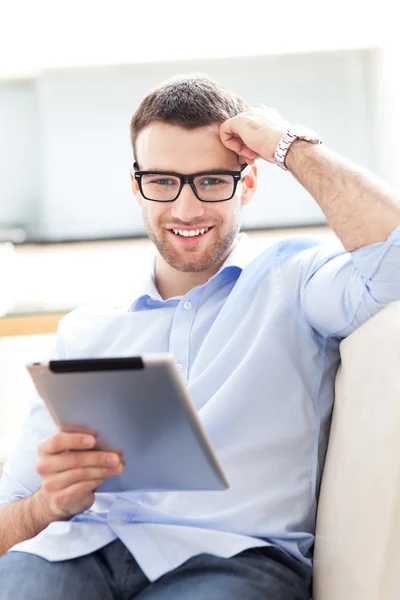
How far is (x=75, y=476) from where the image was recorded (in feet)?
4.55

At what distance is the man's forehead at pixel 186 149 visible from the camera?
1.78 metres

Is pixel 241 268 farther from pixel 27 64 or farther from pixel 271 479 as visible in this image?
pixel 27 64

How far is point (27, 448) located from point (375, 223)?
0.89 metres

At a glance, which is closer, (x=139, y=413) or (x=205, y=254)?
(x=139, y=413)

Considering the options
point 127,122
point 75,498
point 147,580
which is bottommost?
point 147,580

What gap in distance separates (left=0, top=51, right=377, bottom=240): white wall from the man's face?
110cm

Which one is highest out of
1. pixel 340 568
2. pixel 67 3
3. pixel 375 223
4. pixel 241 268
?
pixel 67 3

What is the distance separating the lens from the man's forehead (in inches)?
69.9

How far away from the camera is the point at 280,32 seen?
2.88 metres

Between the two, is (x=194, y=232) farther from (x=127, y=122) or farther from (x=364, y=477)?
(x=127, y=122)

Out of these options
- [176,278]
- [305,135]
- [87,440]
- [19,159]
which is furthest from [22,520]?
[19,159]

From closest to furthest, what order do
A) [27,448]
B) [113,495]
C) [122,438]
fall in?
[122,438]
[113,495]
[27,448]

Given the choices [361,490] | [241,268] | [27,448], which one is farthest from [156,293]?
[361,490]

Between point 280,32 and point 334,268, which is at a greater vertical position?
point 280,32
